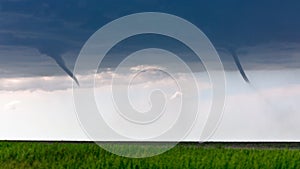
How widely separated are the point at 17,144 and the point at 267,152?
→ 708 cm

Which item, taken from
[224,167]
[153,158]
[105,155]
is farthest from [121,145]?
[224,167]

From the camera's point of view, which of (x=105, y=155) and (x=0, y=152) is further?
(x=0, y=152)

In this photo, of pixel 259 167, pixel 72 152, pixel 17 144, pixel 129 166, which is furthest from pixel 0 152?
pixel 259 167

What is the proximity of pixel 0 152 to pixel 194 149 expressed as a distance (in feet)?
17.4

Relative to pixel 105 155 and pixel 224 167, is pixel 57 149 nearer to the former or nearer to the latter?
pixel 105 155

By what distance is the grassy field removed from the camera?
14.1 meters

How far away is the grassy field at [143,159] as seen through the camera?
14102 millimetres

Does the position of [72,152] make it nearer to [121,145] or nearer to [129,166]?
[121,145]

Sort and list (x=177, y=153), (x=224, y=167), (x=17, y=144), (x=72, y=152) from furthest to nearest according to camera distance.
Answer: (x=17, y=144) → (x=72, y=152) → (x=177, y=153) → (x=224, y=167)

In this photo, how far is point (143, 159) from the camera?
1436cm

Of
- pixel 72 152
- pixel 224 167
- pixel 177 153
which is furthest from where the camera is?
pixel 72 152

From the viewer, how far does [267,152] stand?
1538 centimetres

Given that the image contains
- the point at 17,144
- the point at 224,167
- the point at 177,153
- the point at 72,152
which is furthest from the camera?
the point at 17,144

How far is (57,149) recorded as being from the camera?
16469 millimetres
